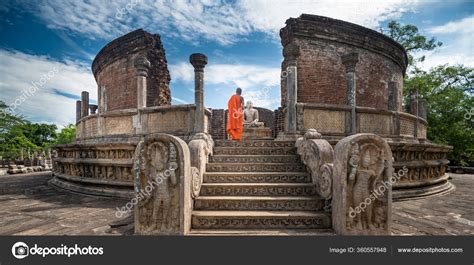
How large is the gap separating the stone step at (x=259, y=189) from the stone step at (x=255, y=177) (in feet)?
0.88

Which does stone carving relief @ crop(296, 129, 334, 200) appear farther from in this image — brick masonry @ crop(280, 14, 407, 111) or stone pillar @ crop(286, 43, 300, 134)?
brick masonry @ crop(280, 14, 407, 111)

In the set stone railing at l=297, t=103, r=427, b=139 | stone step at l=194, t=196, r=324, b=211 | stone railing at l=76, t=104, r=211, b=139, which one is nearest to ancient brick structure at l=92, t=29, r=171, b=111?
stone railing at l=76, t=104, r=211, b=139

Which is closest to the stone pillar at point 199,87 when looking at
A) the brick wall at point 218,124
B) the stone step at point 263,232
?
the stone step at point 263,232

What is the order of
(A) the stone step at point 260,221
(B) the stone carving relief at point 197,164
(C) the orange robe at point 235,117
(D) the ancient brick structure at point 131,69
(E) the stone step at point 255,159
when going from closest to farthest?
1. (A) the stone step at point 260,221
2. (B) the stone carving relief at point 197,164
3. (E) the stone step at point 255,159
4. (C) the orange robe at point 235,117
5. (D) the ancient brick structure at point 131,69

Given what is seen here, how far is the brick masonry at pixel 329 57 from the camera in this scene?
10.3 meters

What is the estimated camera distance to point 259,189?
155 inches

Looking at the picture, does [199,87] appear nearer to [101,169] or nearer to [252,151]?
[252,151]

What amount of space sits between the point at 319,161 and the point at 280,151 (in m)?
1.52

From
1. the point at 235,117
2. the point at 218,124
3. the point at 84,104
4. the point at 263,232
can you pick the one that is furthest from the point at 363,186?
the point at 84,104

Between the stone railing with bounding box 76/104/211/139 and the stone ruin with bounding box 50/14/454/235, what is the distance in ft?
0.10

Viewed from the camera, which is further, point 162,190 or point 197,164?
point 197,164

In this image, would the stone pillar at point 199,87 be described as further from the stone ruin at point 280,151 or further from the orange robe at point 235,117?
the orange robe at point 235,117
